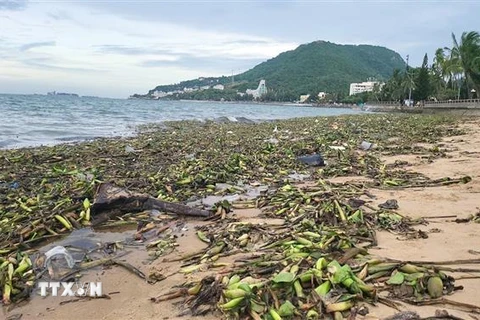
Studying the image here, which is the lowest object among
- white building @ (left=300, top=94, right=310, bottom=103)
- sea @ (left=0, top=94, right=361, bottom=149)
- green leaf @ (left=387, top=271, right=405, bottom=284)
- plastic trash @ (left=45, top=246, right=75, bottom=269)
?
plastic trash @ (left=45, top=246, right=75, bottom=269)

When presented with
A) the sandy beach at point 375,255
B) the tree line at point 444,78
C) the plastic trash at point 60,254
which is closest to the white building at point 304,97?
the tree line at point 444,78

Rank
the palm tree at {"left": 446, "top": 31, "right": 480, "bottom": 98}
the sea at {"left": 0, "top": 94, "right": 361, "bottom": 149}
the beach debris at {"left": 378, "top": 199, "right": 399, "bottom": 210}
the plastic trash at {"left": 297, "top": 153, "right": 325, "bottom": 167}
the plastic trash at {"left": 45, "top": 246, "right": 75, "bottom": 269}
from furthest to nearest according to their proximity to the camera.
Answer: the palm tree at {"left": 446, "top": 31, "right": 480, "bottom": 98}
the sea at {"left": 0, "top": 94, "right": 361, "bottom": 149}
the plastic trash at {"left": 297, "top": 153, "right": 325, "bottom": 167}
the beach debris at {"left": 378, "top": 199, "right": 399, "bottom": 210}
the plastic trash at {"left": 45, "top": 246, "right": 75, "bottom": 269}

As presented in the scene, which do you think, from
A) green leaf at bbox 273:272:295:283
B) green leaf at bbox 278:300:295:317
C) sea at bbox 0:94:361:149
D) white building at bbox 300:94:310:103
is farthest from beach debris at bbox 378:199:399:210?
white building at bbox 300:94:310:103

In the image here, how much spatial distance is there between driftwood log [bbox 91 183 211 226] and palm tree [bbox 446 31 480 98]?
52.6 metres

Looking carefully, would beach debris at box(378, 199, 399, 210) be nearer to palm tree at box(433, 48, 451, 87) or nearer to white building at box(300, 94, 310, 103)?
palm tree at box(433, 48, 451, 87)

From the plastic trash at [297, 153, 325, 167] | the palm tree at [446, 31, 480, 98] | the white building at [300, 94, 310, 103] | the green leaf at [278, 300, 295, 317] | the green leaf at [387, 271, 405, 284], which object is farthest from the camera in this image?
the white building at [300, 94, 310, 103]

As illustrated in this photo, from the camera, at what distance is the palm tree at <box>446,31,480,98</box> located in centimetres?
4987

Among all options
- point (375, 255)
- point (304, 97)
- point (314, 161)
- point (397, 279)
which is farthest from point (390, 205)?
point (304, 97)

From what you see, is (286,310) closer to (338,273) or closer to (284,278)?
(284,278)

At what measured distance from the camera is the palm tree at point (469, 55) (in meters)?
49.9

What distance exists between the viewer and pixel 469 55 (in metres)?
50.8

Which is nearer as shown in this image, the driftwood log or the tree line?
the driftwood log

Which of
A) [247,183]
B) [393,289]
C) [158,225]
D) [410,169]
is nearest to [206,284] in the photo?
[393,289]

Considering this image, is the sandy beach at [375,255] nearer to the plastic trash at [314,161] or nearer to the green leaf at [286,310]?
the green leaf at [286,310]
